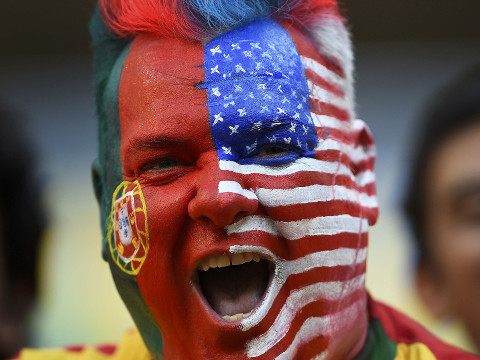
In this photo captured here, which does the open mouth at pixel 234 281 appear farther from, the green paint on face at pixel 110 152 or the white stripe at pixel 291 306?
the green paint on face at pixel 110 152

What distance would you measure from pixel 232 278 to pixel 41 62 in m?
3.12

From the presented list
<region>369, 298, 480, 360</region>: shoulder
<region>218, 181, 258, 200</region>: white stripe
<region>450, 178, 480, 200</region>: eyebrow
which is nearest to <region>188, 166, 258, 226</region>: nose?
<region>218, 181, 258, 200</region>: white stripe

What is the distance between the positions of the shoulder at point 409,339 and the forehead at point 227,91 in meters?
0.70

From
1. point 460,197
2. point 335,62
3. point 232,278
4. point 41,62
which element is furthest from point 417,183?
point 41,62

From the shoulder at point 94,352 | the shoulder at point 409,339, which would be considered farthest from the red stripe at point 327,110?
the shoulder at point 94,352

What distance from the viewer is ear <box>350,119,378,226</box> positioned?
1.78 meters

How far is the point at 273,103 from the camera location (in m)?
1.54

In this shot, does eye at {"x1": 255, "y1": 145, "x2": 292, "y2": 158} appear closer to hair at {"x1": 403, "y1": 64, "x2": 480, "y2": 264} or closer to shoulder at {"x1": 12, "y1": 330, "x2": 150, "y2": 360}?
shoulder at {"x1": 12, "y1": 330, "x2": 150, "y2": 360}

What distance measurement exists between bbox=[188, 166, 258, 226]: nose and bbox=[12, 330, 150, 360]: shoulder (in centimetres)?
83

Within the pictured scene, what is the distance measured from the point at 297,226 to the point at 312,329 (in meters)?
0.26

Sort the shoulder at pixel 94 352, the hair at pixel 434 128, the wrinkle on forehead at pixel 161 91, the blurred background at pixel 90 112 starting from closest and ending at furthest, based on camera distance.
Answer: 1. the wrinkle on forehead at pixel 161 91
2. the shoulder at pixel 94 352
3. the hair at pixel 434 128
4. the blurred background at pixel 90 112

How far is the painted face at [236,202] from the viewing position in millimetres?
1485

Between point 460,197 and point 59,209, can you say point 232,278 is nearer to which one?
point 460,197

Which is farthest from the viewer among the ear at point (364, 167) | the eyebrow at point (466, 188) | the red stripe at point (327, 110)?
the eyebrow at point (466, 188)
